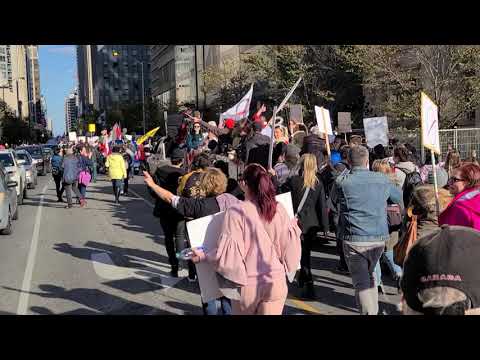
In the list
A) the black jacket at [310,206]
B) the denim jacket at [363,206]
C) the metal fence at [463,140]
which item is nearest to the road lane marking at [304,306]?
the black jacket at [310,206]

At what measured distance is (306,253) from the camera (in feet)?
25.4

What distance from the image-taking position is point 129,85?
7397 inches

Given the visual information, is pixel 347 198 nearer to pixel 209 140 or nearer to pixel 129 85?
pixel 209 140

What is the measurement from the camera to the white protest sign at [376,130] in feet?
45.4

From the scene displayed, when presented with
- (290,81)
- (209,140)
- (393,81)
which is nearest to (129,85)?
(290,81)

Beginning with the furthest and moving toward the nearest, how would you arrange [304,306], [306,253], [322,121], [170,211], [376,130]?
[376,130], [322,121], [170,211], [306,253], [304,306]

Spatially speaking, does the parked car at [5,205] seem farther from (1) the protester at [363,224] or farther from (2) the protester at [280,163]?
(1) the protester at [363,224]

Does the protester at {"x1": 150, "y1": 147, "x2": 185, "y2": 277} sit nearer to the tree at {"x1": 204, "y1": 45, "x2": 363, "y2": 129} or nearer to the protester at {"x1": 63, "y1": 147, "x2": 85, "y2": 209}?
the protester at {"x1": 63, "y1": 147, "x2": 85, "y2": 209}

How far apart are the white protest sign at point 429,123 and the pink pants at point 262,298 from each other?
2618 millimetres

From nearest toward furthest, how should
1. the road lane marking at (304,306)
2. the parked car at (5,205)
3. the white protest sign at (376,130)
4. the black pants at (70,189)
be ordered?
the road lane marking at (304,306), the parked car at (5,205), the white protest sign at (376,130), the black pants at (70,189)

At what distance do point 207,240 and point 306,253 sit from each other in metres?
3.01

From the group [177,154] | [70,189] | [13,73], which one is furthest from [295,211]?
[13,73]

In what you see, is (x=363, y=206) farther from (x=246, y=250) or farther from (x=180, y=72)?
(x=180, y=72)
